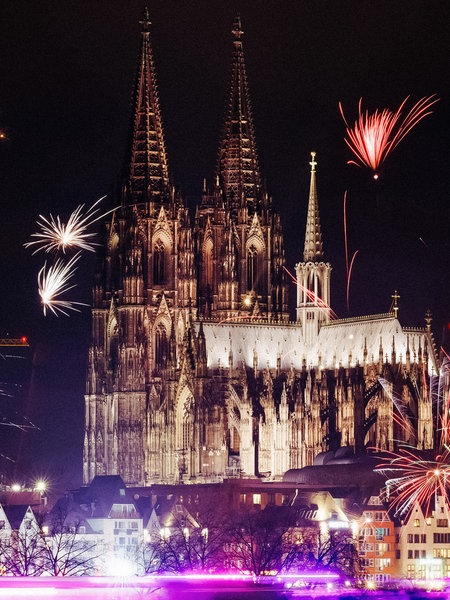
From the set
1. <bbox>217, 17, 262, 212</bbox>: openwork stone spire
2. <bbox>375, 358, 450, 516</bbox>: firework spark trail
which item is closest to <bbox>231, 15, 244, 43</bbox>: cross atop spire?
<bbox>217, 17, 262, 212</bbox>: openwork stone spire

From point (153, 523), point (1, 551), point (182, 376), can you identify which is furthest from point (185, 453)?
point (1, 551)

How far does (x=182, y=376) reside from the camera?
566 feet

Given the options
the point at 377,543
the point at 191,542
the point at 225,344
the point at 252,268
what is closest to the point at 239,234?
the point at 252,268

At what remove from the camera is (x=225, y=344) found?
578 feet

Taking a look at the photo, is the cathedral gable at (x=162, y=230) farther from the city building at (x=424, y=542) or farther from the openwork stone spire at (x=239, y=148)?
the city building at (x=424, y=542)

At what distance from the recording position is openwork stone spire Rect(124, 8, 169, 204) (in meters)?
180

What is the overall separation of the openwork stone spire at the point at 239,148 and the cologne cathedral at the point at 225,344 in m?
0.10

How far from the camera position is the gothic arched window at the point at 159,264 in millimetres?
182625

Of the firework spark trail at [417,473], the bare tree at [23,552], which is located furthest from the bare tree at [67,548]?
the firework spark trail at [417,473]

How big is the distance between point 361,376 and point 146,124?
89.6 ft

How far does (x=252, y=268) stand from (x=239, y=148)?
29.3ft

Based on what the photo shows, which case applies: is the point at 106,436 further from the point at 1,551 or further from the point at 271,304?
the point at 1,551

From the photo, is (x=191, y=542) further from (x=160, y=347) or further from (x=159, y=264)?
(x=159, y=264)

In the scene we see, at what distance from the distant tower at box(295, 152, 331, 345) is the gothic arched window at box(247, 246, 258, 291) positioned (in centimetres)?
773
